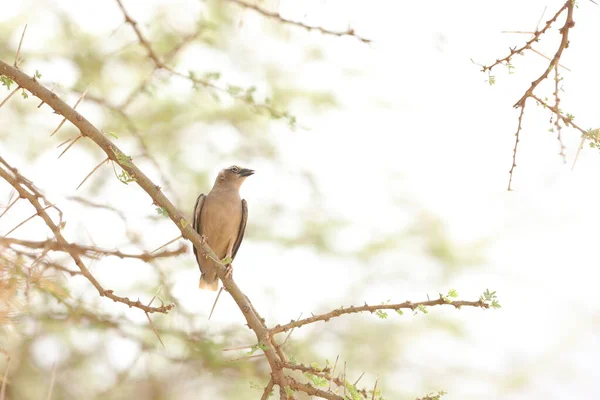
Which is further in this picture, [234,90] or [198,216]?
[198,216]

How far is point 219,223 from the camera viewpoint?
804 cm

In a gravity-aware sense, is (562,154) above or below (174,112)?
below

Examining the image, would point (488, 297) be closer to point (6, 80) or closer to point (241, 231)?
point (6, 80)

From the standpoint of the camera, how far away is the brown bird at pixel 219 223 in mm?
8047

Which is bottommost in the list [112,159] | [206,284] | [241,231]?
[112,159]

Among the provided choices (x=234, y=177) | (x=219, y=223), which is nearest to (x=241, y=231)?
(x=219, y=223)

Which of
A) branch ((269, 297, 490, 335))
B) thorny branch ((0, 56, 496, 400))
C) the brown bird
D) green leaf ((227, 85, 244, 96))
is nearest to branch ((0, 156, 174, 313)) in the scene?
thorny branch ((0, 56, 496, 400))

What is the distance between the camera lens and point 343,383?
12.7 feet

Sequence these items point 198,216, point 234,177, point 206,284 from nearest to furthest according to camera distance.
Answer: point 206,284 → point 198,216 → point 234,177

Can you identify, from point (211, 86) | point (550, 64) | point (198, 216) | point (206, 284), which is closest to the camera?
point (550, 64)

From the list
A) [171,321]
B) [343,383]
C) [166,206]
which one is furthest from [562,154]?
[171,321]

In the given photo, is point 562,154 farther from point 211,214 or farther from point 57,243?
point 211,214

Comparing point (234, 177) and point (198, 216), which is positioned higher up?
point (234, 177)

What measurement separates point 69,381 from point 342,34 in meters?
6.67
